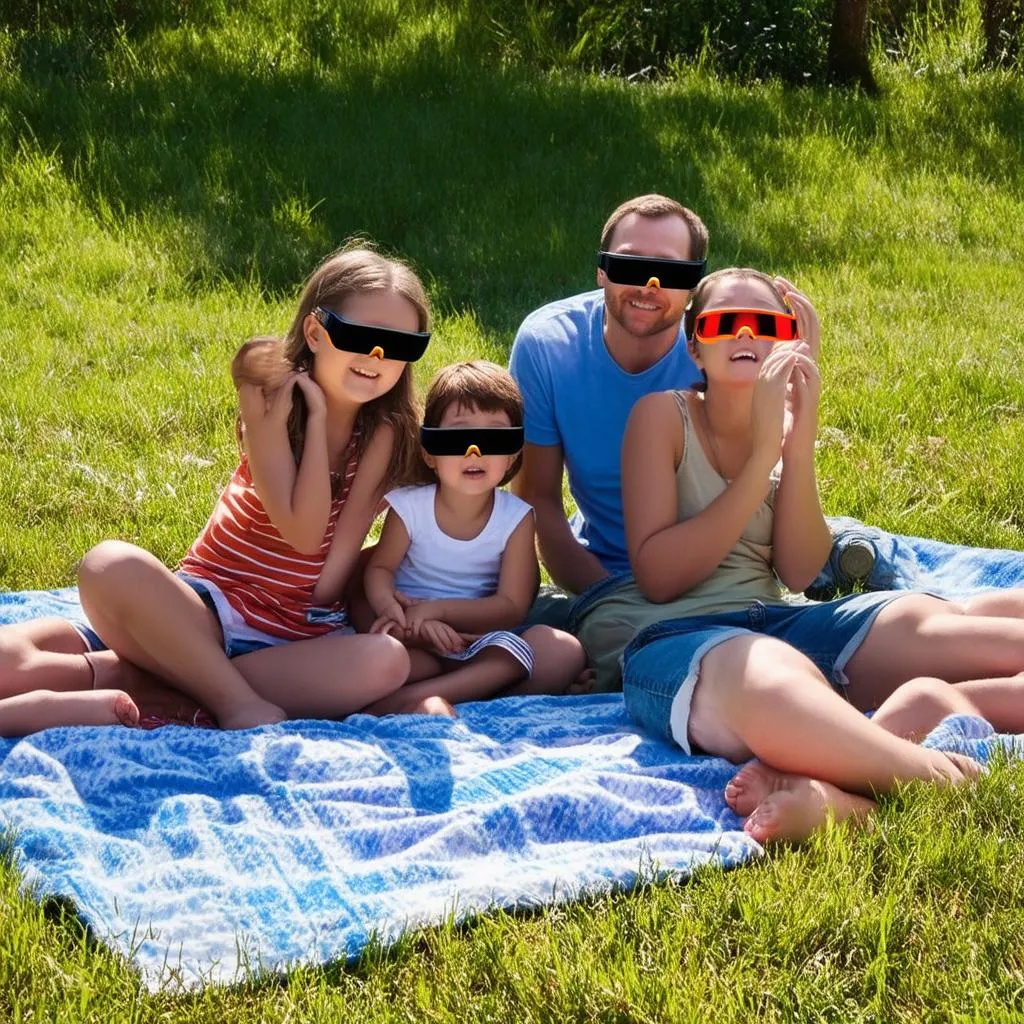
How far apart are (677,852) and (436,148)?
21.6 feet

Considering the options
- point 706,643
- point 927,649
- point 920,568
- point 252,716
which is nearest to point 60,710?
point 252,716

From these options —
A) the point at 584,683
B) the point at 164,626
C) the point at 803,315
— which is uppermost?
the point at 803,315

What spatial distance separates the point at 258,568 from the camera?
12.1 feet

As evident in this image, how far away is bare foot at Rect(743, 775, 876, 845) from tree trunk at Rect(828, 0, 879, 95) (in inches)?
328

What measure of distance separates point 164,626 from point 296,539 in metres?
0.40

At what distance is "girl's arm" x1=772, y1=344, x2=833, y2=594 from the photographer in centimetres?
355

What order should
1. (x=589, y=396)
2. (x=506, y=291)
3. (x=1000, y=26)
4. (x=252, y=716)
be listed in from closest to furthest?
(x=252, y=716) < (x=589, y=396) < (x=506, y=291) < (x=1000, y=26)

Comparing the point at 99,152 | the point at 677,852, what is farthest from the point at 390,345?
the point at 99,152

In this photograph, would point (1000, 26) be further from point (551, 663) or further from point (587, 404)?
point (551, 663)

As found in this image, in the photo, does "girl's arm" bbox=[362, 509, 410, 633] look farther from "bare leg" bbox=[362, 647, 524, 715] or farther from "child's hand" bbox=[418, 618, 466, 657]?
"bare leg" bbox=[362, 647, 524, 715]

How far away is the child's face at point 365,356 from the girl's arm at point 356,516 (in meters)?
0.17

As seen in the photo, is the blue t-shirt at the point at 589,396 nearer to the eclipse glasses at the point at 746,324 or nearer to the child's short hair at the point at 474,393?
the child's short hair at the point at 474,393

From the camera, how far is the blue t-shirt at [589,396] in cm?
416

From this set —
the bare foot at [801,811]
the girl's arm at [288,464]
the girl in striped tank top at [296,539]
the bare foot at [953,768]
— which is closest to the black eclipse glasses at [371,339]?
the girl in striped tank top at [296,539]
